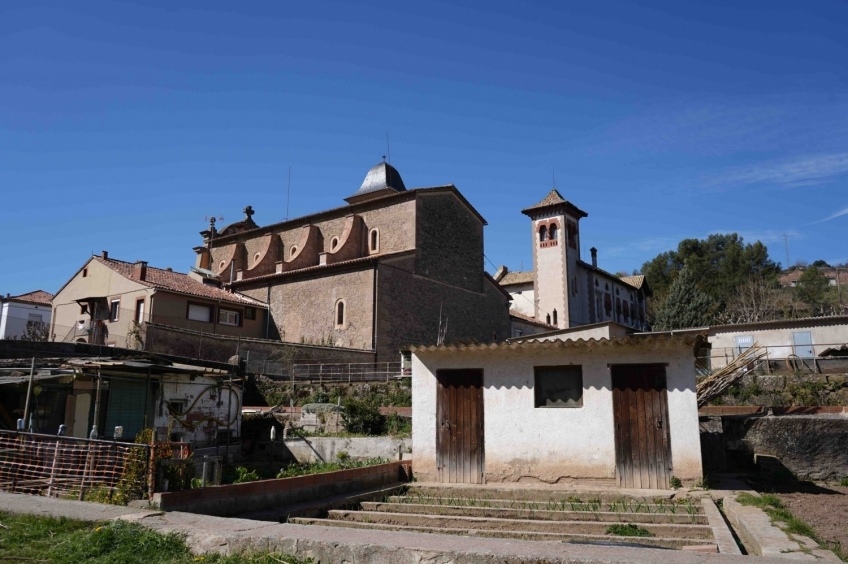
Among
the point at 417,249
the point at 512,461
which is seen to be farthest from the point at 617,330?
the point at 417,249

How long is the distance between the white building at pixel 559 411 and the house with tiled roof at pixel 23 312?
36283 mm

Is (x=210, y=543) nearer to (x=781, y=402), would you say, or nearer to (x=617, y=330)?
(x=617, y=330)

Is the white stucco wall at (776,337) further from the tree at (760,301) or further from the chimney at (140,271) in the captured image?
the chimney at (140,271)

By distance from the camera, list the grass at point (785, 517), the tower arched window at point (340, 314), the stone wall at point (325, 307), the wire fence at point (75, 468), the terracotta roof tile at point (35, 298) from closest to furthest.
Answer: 1. the grass at point (785, 517)
2. the wire fence at point (75, 468)
3. the stone wall at point (325, 307)
4. the tower arched window at point (340, 314)
5. the terracotta roof tile at point (35, 298)

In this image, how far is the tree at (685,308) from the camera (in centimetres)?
4875

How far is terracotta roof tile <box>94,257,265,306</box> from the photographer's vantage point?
3169cm

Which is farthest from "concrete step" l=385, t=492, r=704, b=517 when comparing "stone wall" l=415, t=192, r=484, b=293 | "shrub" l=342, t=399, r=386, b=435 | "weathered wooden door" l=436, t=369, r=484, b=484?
"stone wall" l=415, t=192, r=484, b=293

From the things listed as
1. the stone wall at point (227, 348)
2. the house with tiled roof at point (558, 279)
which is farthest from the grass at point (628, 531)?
the house with tiled roof at point (558, 279)

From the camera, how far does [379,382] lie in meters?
27.0

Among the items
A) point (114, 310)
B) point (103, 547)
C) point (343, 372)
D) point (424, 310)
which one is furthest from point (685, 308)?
point (103, 547)

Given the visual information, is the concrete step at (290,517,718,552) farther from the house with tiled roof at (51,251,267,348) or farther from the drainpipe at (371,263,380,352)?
the drainpipe at (371,263,380,352)

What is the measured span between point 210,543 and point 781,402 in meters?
22.3

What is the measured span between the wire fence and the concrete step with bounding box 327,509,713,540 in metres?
3.60

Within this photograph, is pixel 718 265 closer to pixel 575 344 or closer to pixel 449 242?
pixel 449 242
